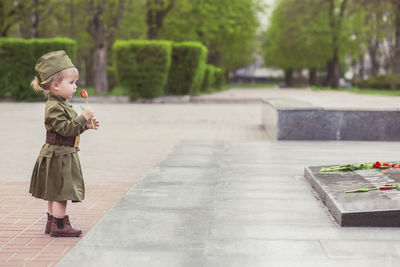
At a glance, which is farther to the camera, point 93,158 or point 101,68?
point 101,68

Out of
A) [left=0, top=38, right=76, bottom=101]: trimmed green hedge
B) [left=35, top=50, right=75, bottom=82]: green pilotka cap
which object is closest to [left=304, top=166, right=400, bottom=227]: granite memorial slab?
[left=35, top=50, right=75, bottom=82]: green pilotka cap

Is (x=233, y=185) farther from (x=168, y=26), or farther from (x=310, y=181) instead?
(x=168, y=26)

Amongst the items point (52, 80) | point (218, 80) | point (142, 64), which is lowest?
point (218, 80)

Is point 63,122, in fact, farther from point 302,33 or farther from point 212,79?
point 302,33

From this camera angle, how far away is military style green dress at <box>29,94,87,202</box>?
164 inches

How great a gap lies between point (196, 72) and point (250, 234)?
72.9 ft

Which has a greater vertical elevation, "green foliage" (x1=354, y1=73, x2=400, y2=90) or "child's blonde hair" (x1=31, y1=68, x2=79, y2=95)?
"child's blonde hair" (x1=31, y1=68, x2=79, y2=95)

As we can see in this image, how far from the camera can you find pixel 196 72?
85.0ft

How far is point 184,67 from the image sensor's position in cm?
2541

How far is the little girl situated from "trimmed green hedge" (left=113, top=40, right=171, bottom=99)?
63.7 ft

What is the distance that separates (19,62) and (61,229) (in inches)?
821

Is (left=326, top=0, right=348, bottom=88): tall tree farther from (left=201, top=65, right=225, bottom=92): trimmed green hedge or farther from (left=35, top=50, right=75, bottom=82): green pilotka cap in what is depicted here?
(left=35, top=50, right=75, bottom=82): green pilotka cap

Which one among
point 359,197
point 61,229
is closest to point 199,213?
point 61,229

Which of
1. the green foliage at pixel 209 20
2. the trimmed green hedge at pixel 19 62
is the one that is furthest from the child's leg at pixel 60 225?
the green foliage at pixel 209 20
